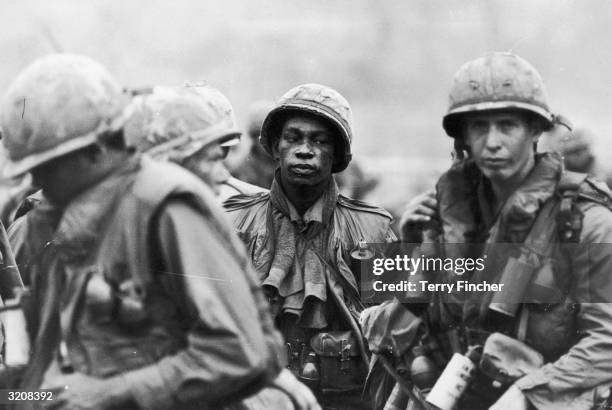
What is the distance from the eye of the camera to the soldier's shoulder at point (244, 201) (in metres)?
6.84

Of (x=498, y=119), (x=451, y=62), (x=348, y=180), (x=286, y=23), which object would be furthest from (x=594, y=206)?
(x=348, y=180)

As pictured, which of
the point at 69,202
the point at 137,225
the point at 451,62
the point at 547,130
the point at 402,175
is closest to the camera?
the point at 137,225

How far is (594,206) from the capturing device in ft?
16.9

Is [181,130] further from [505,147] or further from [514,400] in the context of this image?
[514,400]

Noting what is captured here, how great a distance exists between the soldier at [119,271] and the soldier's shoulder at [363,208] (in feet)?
9.25

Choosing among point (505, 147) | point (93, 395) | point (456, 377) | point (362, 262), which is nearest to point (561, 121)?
point (505, 147)

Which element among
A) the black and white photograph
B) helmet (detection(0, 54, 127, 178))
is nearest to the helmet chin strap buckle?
the black and white photograph

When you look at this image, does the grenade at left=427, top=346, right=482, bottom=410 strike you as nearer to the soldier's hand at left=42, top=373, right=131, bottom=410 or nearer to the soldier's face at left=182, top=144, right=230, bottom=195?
the soldier's face at left=182, top=144, right=230, bottom=195

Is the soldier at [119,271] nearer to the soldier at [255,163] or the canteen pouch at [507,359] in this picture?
the canteen pouch at [507,359]

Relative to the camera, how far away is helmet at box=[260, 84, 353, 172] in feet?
21.9

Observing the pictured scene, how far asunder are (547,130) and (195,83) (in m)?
2.29

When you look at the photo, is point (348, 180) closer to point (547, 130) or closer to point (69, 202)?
point (547, 130)

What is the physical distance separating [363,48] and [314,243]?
1156mm

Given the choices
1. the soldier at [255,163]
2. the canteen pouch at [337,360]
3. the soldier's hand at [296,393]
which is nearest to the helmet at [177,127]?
the soldier's hand at [296,393]
